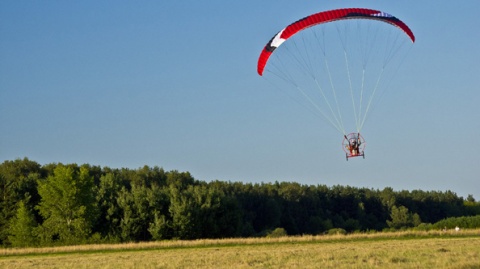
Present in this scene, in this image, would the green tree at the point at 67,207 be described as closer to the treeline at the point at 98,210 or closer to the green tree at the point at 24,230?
the treeline at the point at 98,210

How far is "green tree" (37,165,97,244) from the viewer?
2379 inches

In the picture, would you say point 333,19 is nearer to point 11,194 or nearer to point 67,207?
point 67,207

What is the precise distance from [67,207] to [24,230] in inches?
177

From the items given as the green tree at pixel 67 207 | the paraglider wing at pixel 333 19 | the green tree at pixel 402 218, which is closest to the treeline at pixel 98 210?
the green tree at pixel 67 207

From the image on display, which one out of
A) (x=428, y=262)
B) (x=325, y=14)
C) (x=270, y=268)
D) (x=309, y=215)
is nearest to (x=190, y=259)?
(x=270, y=268)

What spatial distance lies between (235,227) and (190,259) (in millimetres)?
39798

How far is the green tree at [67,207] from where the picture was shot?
60.4 metres

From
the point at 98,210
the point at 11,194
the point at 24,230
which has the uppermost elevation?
the point at 11,194

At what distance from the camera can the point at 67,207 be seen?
61.4 m

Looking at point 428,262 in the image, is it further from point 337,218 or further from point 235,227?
point 337,218

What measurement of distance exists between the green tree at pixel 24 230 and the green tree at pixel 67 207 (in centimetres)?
128

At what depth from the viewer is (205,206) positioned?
64.8m

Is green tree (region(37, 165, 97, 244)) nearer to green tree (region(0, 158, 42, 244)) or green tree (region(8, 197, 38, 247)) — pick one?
green tree (region(8, 197, 38, 247))

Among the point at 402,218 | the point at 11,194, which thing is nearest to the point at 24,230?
the point at 11,194
